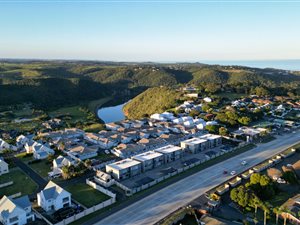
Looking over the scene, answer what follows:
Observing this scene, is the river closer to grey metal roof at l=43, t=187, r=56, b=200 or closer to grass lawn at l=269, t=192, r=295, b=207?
grey metal roof at l=43, t=187, r=56, b=200

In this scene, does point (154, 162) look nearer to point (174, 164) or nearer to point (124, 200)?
point (174, 164)

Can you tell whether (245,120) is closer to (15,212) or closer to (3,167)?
(3,167)

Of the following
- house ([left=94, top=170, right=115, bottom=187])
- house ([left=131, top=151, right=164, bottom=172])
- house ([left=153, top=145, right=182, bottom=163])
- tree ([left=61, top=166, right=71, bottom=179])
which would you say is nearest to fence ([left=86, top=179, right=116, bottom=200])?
house ([left=94, top=170, right=115, bottom=187])

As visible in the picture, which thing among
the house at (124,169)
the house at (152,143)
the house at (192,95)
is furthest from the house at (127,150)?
the house at (192,95)

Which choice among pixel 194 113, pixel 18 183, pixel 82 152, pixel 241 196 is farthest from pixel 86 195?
pixel 194 113

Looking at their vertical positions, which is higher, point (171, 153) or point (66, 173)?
point (171, 153)

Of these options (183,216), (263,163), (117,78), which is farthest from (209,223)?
(117,78)
